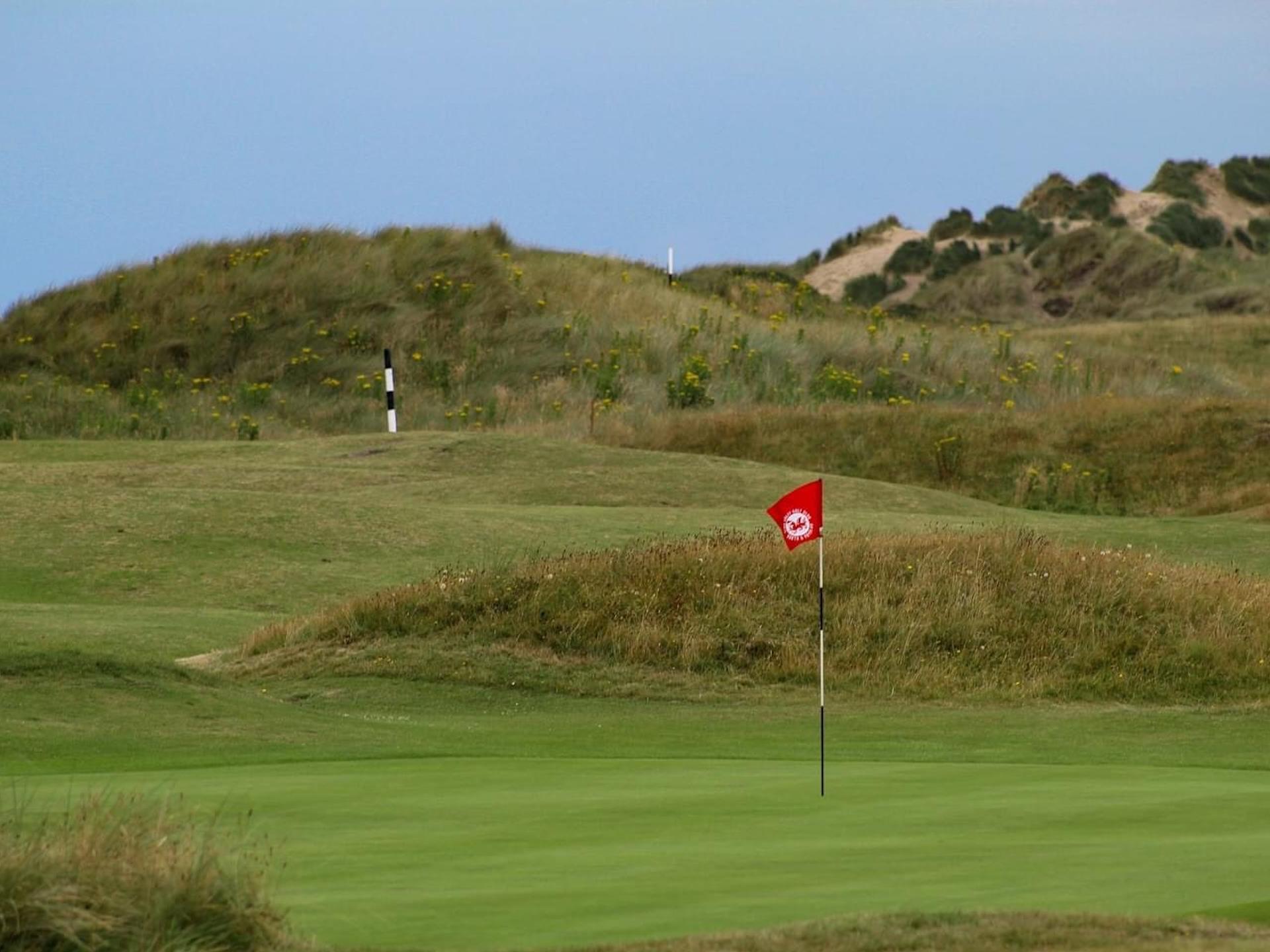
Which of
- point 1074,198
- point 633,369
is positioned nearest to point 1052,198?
point 1074,198

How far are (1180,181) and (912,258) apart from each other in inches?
571

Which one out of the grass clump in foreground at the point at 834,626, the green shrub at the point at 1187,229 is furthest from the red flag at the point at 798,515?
the green shrub at the point at 1187,229

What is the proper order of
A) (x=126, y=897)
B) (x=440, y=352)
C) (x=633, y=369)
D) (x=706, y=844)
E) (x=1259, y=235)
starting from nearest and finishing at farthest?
(x=126, y=897) < (x=706, y=844) < (x=633, y=369) < (x=440, y=352) < (x=1259, y=235)

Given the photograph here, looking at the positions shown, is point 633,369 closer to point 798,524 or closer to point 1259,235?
point 798,524

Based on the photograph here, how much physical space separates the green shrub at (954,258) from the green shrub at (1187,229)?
700 cm

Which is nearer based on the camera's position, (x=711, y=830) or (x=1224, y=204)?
(x=711, y=830)

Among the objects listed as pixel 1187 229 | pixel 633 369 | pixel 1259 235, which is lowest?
pixel 633 369

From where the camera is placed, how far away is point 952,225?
81375 millimetres

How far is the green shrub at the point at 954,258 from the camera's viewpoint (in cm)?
7662

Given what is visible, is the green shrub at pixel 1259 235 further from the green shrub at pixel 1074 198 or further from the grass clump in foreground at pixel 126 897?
the grass clump in foreground at pixel 126 897

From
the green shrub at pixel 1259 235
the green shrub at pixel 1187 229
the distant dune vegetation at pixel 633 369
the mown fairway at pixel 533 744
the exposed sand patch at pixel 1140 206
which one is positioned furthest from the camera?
the exposed sand patch at pixel 1140 206

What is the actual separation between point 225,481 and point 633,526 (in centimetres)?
773

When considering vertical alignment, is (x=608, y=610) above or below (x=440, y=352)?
below

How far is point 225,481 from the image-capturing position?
32.6m
